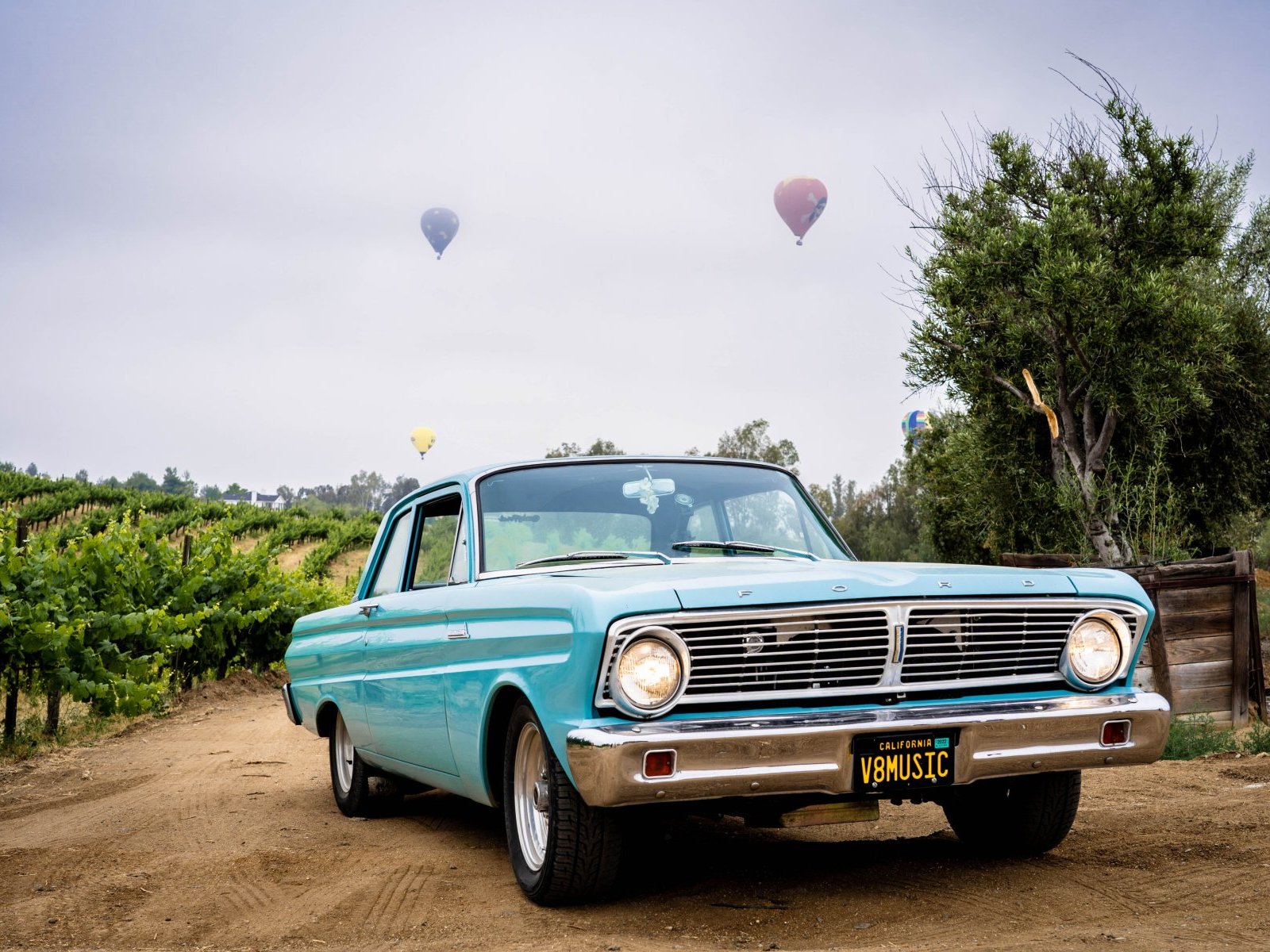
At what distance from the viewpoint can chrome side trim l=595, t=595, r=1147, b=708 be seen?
4.09 m

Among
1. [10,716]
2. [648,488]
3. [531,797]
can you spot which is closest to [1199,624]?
[648,488]

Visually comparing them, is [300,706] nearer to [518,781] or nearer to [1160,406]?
[518,781]

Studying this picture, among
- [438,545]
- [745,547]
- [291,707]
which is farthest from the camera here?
[291,707]

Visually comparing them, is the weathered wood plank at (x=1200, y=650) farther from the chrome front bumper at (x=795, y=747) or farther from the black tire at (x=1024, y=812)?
the chrome front bumper at (x=795, y=747)

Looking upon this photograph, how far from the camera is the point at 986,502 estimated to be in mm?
22891

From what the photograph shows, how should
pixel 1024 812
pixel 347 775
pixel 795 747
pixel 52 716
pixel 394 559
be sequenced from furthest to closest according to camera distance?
pixel 52 716
pixel 347 775
pixel 394 559
pixel 1024 812
pixel 795 747

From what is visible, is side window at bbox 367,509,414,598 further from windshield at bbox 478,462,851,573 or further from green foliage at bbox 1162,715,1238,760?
green foliage at bbox 1162,715,1238,760

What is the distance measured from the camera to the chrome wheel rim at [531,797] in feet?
15.4

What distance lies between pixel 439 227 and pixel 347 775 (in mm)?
47614

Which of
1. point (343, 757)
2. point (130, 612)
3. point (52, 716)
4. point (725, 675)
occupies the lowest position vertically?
point (52, 716)

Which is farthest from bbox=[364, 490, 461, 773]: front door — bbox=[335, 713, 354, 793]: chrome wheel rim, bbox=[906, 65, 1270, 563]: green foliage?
bbox=[906, 65, 1270, 563]: green foliage

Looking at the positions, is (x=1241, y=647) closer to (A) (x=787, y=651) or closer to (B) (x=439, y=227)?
(A) (x=787, y=651)

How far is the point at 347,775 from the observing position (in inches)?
289

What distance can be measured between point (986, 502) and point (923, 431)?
764 centimetres
